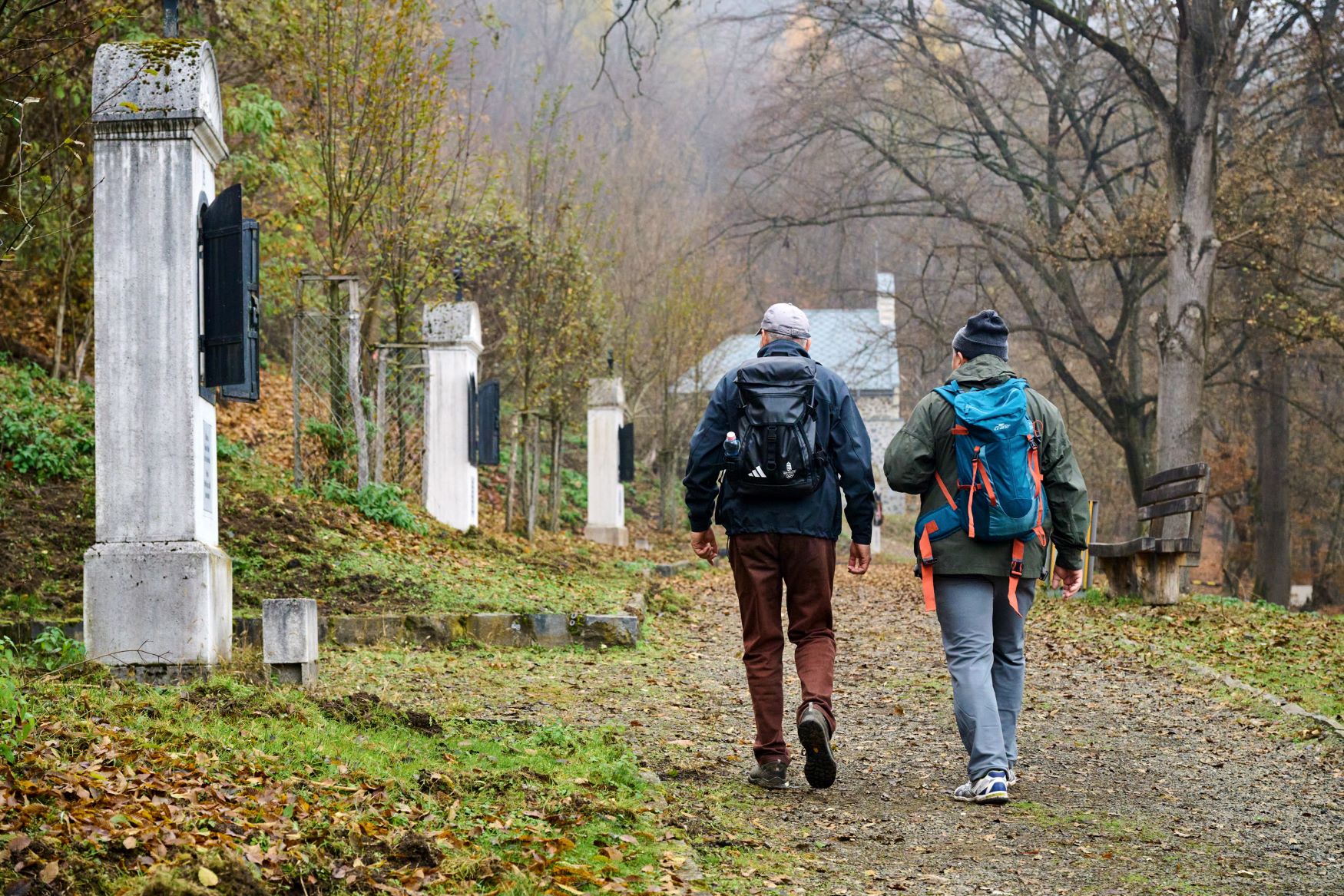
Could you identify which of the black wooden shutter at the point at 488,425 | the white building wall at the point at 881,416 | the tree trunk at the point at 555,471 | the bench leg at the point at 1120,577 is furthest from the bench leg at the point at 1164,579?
the white building wall at the point at 881,416

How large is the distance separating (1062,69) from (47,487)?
17.8 m

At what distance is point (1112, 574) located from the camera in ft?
47.3

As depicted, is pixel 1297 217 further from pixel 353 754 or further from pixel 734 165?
pixel 353 754

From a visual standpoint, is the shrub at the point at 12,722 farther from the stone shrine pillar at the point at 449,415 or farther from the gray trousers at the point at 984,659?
the stone shrine pillar at the point at 449,415

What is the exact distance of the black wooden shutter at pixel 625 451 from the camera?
2774 cm

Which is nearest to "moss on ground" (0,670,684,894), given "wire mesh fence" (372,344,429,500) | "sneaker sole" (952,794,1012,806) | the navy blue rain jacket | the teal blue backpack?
the navy blue rain jacket

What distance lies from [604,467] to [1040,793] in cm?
2174

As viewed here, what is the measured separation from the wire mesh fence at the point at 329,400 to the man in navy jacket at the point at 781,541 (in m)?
9.24

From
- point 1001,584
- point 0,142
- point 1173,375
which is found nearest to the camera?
point 1001,584

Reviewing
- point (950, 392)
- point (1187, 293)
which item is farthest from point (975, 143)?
point (950, 392)

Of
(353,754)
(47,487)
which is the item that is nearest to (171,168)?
(353,754)

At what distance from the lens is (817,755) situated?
5730 mm

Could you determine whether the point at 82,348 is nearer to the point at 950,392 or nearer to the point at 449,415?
the point at 449,415

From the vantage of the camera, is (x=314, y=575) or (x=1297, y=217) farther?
(x=1297, y=217)
